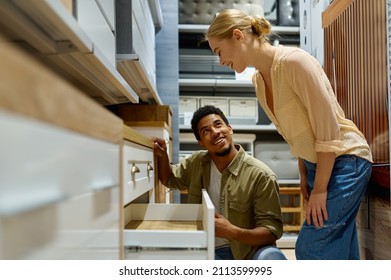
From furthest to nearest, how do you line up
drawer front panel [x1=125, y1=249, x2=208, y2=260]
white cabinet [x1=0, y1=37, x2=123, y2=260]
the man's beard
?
the man's beard, drawer front panel [x1=125, y1=249, x2=208, y2=260], white cabinet [x1=0, y1=37, x2=123, y2=260]

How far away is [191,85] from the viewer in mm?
2299

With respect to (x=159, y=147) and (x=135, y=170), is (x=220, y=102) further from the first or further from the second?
(x=135, y=170)

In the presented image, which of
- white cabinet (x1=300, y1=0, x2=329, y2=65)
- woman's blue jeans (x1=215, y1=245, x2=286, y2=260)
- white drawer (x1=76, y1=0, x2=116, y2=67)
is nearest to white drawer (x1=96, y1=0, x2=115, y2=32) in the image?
white drawer (x1=76, y1=0, x2=116, y2=67)

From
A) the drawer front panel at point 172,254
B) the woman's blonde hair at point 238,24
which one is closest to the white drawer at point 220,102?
the woman's blonde hair at point 238,24

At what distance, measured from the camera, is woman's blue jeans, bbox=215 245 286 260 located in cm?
89

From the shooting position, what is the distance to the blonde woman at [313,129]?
734 mm

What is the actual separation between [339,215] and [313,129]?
0.18 metres

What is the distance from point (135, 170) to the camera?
72 centimetres

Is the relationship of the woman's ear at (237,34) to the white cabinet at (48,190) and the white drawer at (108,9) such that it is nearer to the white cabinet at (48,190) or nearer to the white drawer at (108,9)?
the white drawer at (108,9)

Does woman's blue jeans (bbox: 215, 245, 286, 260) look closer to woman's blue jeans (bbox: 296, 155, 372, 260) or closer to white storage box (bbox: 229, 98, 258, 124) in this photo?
woman's blue jeans (bbox: 296, 155, 372, 260)

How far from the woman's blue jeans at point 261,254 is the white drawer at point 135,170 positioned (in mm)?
232

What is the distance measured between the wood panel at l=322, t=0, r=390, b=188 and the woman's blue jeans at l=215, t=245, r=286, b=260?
0.90ft
